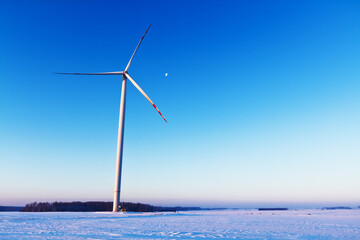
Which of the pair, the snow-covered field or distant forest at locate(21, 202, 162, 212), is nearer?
the snow-covered field

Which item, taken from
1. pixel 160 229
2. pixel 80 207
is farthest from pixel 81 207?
pixel 160 229

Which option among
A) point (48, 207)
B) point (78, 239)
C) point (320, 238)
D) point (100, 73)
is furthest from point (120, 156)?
point (48, 207)

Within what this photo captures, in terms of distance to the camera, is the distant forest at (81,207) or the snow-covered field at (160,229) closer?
the snow-covered field at (160,229)

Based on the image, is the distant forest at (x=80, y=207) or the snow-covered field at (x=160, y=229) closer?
the snow-covered field at (x=160, y=229)

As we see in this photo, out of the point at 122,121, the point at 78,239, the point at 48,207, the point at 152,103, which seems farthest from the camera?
the point at 48,207

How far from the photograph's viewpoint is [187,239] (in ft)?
48.3

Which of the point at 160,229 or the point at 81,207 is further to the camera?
the point at 81,207

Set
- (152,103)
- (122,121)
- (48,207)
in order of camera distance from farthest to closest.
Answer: (48,207), (122,121), (152,103)

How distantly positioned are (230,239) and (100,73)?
44287 mm

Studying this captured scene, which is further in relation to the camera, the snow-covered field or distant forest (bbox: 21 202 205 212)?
distant forest (bbox: 21 202 205 212)

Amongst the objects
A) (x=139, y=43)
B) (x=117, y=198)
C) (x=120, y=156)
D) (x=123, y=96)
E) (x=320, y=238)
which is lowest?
(x=320, y=238)

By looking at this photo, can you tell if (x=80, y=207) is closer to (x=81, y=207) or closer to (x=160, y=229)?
(x=81, y=207)

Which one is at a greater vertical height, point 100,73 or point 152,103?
point 100,73

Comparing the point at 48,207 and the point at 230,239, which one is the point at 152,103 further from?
the point at 48,207
